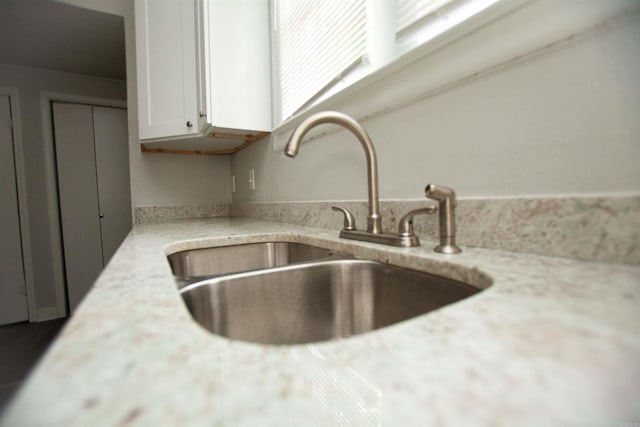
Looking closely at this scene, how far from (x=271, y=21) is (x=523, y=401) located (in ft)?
6.23

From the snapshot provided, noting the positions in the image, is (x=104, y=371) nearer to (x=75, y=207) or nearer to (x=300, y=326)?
(x=300, y=326)

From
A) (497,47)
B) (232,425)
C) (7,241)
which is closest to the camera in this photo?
(232,425)

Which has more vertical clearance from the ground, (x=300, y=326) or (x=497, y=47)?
(x=497, y=47)

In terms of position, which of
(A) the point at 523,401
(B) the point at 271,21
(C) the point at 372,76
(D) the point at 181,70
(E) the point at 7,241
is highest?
(B) the point at 271,21

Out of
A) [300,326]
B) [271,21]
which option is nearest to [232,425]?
[300,326]

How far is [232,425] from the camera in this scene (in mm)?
149

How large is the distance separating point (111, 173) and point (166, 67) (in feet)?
5.89

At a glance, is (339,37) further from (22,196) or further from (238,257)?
(22,196)

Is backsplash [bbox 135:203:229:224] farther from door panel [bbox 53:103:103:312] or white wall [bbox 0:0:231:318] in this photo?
door panel [bbox 53:103:103:312]

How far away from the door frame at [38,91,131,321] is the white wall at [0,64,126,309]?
0.11 feet

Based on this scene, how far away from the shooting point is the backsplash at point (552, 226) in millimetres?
423

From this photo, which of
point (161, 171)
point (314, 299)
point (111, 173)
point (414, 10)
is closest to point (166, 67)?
point (161, 171)

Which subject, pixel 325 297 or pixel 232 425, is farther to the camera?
pixel 325 297

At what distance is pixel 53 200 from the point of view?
8.87ft
